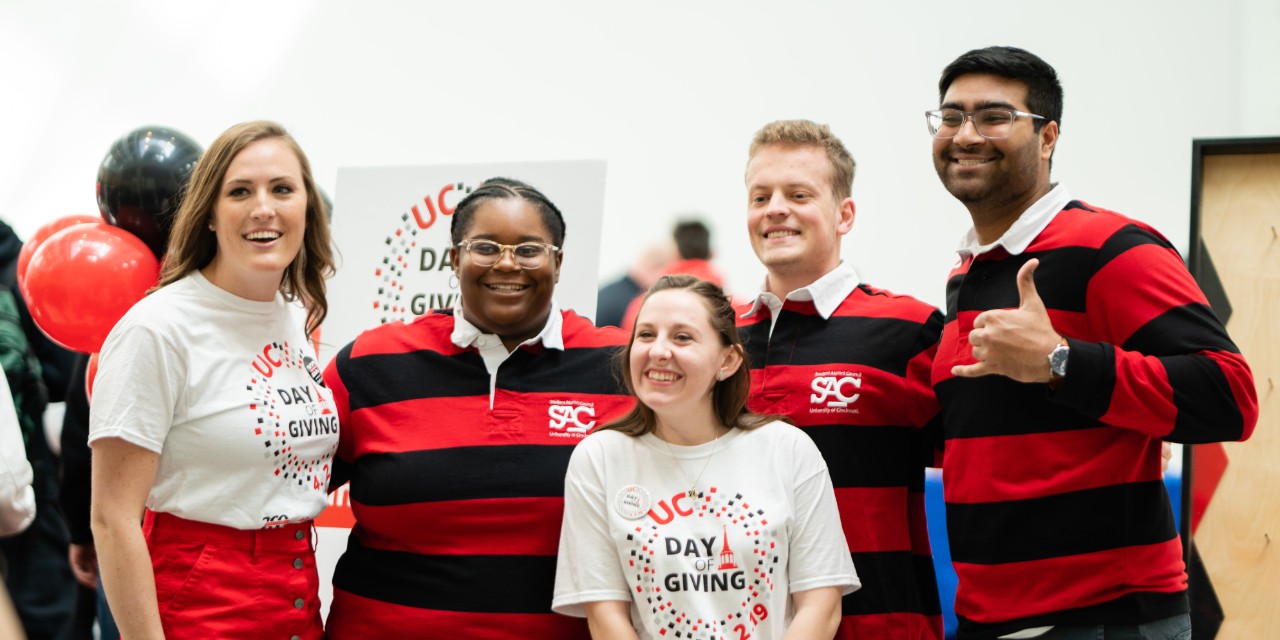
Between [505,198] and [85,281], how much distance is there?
138 centimetres

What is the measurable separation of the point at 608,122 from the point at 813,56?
111cm

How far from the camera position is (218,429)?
1.94 m

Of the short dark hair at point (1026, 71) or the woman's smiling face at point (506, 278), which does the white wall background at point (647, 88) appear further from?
the woman's smiling face at point (506, 278)

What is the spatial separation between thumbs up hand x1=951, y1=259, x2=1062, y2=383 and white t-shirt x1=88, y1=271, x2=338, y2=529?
1309 millimetres

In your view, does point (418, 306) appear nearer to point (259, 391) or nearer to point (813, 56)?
point (259, 391)

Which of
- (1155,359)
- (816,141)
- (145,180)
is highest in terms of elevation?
(816,141)

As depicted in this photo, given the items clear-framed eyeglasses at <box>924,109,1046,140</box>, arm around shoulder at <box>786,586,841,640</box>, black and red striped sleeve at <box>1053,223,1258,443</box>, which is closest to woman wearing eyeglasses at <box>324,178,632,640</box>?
arm around shoulder at <box>786,586,841,640</box>

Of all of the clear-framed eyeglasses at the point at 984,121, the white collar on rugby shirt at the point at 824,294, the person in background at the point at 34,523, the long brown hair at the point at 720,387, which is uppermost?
the clear-framed eyeglasses at the point at 984,121

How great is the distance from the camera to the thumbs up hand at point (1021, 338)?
1.75m

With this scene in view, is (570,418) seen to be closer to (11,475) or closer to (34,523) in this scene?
(11,475)

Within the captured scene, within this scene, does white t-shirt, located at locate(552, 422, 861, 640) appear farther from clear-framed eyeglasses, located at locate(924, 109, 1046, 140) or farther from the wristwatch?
clear-framed eyeglasses, located at locate(924, 109, 1046, 140)

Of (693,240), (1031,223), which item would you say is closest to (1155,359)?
(1031,223)

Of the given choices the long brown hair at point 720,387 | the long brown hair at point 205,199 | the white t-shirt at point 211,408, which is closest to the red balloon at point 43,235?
the long brown hair at point 205,199

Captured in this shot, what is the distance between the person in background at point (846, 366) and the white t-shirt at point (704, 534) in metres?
0.15
